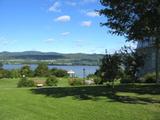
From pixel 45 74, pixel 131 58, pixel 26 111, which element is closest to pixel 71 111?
pixel 26 111

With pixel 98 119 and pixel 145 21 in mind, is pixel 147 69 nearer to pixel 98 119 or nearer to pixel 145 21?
pixel 145 21

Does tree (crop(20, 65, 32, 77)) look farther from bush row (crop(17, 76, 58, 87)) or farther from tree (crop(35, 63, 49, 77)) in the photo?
bush row (crop(17, 76, 58, 87))

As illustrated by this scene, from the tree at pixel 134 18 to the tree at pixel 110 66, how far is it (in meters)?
3.19

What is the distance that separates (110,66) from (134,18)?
565 centimetres

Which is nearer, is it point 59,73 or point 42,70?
point 42,70

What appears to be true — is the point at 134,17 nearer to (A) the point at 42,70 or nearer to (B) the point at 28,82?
(B) the point at 28,82

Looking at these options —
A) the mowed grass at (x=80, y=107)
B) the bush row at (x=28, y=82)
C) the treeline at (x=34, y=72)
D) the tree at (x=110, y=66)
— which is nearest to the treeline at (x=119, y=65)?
the tree at (x=110, y=66)

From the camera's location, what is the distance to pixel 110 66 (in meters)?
27.3

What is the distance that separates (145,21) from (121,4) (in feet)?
5.71

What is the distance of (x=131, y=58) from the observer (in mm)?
29484

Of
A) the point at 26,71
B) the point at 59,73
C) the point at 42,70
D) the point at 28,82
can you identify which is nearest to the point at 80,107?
the point at 28,82

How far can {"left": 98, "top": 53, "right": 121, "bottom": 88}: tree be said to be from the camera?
88.3ft

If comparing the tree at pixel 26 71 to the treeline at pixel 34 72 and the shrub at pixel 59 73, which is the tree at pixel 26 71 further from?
the shrub at pixel 59 73

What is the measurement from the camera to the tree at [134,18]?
2114 cm
